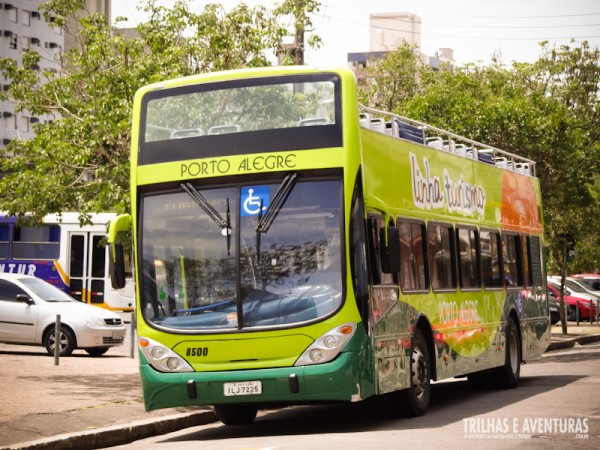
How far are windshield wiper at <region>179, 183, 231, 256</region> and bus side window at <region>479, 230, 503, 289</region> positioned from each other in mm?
6400

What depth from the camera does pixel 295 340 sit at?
42.5 ft

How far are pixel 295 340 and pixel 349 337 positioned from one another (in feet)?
1.78

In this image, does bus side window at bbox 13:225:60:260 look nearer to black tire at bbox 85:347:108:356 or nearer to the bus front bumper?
black tire at bbox 85:347:108:356

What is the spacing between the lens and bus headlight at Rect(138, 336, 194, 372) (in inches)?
526

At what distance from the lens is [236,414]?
50.4ft

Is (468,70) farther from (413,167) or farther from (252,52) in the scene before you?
(413,167)

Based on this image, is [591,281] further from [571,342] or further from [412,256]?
[412,256]

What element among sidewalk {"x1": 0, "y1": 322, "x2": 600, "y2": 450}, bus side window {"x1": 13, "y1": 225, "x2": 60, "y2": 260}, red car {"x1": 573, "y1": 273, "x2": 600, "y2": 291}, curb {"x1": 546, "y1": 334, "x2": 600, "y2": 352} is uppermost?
bus side window {"x1": 13, "y1": 225, "x2": 60, "y2": 260}

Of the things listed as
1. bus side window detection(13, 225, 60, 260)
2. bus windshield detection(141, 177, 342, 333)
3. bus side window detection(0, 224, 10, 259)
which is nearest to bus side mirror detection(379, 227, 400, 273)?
bus windshield detection(141, 177, 342, 333)

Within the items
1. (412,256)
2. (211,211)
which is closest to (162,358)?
(211,211)

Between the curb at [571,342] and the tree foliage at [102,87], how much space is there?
49.0 ft

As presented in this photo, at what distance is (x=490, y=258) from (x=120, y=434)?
7.36 m

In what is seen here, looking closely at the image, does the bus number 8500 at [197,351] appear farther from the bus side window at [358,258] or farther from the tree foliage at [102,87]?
the tree foliage at [102,87]

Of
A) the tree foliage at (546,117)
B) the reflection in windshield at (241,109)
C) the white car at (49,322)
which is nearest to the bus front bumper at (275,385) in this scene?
the reflection in windshield at (241,109)
